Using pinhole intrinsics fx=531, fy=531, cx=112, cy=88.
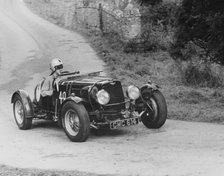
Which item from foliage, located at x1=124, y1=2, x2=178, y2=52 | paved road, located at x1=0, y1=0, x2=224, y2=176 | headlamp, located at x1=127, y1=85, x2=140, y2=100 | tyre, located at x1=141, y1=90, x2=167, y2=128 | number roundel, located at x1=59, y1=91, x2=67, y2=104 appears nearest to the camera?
paved road, located at x1=0, y1=0, x2=224, y2=176

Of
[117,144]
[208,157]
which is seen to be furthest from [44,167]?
[208,157]

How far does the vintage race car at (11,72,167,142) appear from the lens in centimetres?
1076

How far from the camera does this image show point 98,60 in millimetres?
21938

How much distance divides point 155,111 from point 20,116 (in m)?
3.29

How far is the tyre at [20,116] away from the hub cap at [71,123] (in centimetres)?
161

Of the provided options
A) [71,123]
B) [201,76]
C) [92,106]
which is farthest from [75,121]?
[201,76]

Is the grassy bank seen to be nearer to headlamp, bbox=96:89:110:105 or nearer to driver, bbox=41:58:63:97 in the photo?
headlamp, bbox=96:89:110:105

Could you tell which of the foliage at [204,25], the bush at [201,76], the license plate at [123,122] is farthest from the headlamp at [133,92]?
the bush at [201,76]

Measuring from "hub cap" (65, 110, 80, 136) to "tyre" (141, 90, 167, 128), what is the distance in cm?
172

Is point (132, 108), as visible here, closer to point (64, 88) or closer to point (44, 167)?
point (64, 88)

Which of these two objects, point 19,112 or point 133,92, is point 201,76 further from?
point 19,112

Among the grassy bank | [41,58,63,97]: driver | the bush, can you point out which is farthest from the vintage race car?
the bush

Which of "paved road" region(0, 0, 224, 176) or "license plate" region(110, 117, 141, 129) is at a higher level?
"license plate" region(110, 117, 141, 129)

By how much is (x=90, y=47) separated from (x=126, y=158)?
15733mm
